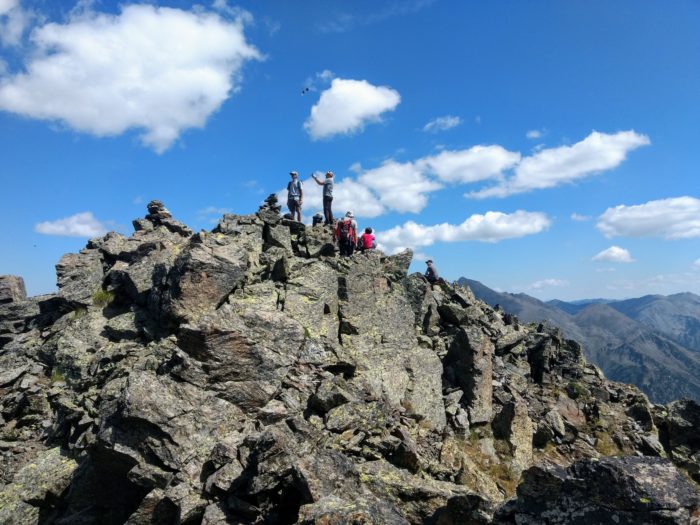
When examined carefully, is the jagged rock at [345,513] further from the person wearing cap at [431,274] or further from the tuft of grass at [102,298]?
the person wearing cap at [431,274]

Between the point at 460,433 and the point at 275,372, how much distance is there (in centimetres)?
1433

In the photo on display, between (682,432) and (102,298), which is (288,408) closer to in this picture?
(102,298)

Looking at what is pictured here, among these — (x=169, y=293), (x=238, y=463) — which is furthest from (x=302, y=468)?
(x=169, y=293)

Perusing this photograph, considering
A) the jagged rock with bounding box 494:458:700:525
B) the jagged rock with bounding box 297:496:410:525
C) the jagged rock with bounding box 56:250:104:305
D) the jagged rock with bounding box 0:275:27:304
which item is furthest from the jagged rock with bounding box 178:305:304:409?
the jagged rock with bounding box 0:275:27:304

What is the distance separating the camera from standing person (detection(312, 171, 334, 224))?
3841cm

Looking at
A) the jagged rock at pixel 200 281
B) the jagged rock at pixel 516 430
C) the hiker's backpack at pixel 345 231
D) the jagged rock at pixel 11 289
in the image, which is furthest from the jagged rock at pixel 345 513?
the jagged rock at pixel 11 289

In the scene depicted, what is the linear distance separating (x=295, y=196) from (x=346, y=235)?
6.83m

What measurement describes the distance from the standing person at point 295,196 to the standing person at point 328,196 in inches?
66.3

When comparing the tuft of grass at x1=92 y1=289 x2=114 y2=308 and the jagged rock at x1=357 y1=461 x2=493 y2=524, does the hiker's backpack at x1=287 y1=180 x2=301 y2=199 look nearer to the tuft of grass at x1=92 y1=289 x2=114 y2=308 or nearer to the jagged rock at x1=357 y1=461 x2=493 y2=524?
the tuft of grass at x1=92 y1=289 x2=114 y2=308

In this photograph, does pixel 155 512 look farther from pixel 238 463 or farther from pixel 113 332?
pixel 113 332

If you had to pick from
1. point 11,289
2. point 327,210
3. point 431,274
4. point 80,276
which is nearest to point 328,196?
point 327,210

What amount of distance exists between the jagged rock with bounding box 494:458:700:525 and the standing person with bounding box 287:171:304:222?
31.8 metres

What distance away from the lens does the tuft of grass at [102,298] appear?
96.3ft

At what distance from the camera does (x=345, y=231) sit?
35.8 m
